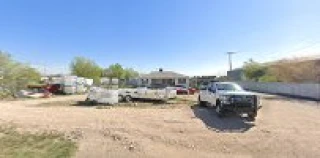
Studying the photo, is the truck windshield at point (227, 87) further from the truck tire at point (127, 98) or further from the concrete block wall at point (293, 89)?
the concrete block wall at point (293, 89)

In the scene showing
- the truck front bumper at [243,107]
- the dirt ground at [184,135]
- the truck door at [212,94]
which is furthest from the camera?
the truck door at [212,94]

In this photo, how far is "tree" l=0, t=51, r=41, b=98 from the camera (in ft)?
→ 112

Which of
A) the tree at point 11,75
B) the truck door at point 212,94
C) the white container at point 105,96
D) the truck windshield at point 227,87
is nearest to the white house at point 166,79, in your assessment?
the tree at point 11,75

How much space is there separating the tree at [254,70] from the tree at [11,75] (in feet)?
152

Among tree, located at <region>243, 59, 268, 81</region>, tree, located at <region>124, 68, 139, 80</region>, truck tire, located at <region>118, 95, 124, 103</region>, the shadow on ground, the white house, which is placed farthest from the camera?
tree, located at <region>124, 68, 139, 80</region>

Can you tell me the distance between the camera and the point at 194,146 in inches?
408

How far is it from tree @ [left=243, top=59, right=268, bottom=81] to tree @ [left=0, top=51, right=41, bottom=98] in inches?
1824

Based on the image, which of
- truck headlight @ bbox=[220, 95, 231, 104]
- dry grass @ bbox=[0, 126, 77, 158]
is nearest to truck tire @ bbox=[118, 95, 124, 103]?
truck headlight @ bbox=[220, 95, 231, 104]

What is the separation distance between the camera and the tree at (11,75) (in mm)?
34031

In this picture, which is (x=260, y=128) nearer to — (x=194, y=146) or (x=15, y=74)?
(x=194, y=146)

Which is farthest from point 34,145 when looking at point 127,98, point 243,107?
point 127,98

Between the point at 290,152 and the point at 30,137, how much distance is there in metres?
8.85

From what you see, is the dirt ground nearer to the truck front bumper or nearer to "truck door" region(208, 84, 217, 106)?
the truck front bumper

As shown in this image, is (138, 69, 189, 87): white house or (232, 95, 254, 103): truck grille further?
(138, 69, 189, 87): white house
